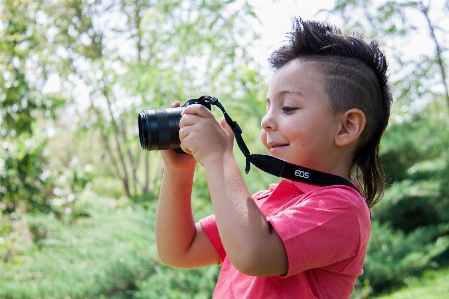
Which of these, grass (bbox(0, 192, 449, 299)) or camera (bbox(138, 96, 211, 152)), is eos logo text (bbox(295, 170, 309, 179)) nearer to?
camera (bbox(138, 96, 211, 152))

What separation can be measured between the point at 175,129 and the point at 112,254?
2.59 m

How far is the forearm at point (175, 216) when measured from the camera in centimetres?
163

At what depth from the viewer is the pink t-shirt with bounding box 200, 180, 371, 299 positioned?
4.07ft

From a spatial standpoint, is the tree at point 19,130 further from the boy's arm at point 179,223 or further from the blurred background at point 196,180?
the boy's arm at point 179,223

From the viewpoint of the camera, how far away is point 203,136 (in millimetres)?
1330

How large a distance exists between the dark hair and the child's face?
0.03 m

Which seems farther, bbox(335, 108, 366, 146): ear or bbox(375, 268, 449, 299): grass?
bbox(375, 268, 449, 299): grass

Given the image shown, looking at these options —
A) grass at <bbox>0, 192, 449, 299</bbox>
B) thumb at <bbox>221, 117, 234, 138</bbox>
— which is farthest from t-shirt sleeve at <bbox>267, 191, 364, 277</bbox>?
grass at <bbox>0, 192, 449, 299</bbox>

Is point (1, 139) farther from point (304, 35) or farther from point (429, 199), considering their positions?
point (304, 35)

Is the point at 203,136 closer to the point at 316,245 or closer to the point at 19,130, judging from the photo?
the point at 316,245

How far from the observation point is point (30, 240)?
555cm

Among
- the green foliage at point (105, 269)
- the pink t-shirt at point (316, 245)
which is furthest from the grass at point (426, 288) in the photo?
the pink t-shirt at point (316, 245)

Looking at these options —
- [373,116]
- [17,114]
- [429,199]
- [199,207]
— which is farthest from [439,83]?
[373,116]

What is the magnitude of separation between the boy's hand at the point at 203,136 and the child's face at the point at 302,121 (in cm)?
12
